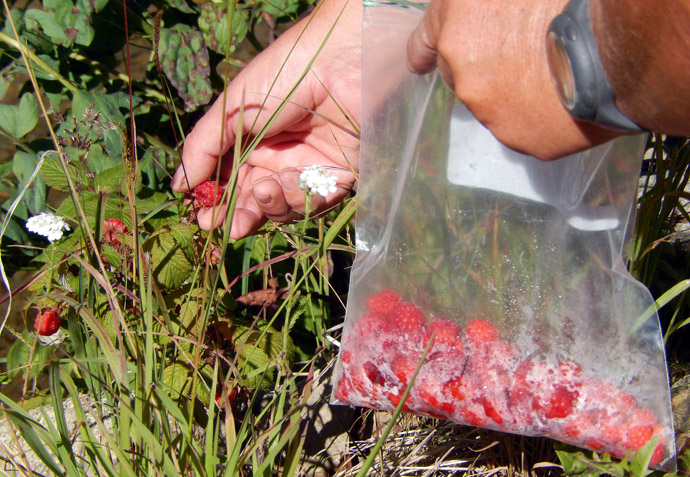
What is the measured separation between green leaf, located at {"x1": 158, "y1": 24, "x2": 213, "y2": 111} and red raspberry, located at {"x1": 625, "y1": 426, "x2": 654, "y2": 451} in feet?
4.55

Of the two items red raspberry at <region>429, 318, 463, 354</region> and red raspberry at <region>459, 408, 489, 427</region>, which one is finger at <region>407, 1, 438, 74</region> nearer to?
red raspberry at <region>429, 318, 463, 354</region>

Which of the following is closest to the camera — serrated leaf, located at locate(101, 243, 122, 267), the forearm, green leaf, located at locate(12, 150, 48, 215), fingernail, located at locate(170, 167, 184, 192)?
the forearm

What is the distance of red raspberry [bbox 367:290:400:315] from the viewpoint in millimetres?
941

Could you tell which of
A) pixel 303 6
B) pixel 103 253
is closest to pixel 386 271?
pixel 103 253

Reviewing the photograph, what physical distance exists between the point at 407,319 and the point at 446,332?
0.07m

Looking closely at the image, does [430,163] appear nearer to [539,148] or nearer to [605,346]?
[539,148]

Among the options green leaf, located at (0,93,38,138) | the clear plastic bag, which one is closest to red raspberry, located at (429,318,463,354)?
the clear plastic bag

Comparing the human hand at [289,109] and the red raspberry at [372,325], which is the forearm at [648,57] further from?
the human hand at [289,109]

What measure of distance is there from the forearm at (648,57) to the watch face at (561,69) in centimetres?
5

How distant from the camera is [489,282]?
939 millimetres

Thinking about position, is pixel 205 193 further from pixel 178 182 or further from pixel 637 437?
pixel 637 437

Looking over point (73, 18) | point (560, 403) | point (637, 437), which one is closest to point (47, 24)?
point (73, 18)

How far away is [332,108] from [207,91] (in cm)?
56

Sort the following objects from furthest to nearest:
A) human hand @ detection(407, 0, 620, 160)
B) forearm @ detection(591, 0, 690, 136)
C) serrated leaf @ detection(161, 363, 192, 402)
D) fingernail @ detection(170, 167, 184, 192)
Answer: fingernail @ detection(170, 167, 184, 192) < serrated leaf @ detection(161, 363, 192, 402) < human hand @ detection(407, 0, 620, 160) < forearm @ detection(591, 0, 690, 136)
